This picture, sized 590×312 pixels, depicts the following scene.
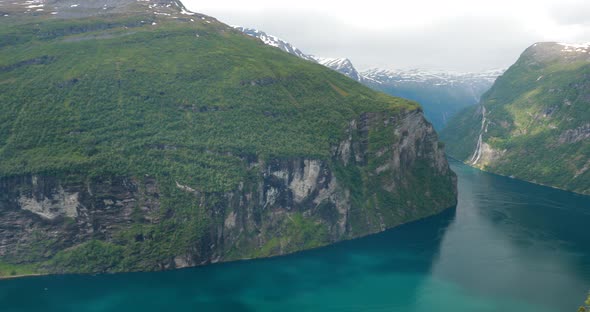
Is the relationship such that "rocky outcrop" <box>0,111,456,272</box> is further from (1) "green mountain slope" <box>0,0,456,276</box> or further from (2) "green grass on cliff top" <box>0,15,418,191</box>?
(2) "green grass on cliff top" <box>0,15,418,191</box>

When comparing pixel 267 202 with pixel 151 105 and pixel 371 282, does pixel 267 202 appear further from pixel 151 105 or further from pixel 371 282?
pixel 151 105

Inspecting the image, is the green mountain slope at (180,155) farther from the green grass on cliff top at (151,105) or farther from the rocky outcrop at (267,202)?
the green grass on cliff top at (151,105)

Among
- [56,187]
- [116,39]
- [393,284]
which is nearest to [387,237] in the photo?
[393,284]

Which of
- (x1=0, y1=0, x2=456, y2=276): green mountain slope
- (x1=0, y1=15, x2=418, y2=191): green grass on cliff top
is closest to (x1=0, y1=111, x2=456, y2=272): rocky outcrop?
(x1=0, y1=0, x2=456, y2=276): green mountain slope

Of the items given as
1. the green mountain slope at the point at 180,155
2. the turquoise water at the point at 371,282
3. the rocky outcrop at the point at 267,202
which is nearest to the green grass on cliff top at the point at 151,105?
the green mountain slope at the point at 180,155

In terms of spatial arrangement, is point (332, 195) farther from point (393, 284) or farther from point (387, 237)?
point (393, 284)

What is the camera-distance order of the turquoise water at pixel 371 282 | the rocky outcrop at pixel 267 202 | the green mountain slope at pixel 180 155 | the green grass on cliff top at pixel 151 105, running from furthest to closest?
the green grass on cliff top at pixel 151 105 → the green mountain slope at pixel 180 155 → the rocky outcrop at pixel 267 202 → the turquoise water at pixel 371 282
